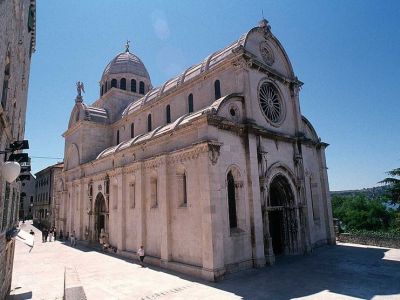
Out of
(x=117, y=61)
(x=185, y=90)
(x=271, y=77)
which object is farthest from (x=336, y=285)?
(x=117, y=61)

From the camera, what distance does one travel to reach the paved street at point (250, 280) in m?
11.5

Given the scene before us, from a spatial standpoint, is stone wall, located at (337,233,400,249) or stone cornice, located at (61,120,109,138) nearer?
stone wall, located at (337,233,400,249)

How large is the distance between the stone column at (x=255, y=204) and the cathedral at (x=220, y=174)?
0.18ft

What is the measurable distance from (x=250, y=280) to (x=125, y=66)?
28.5 m

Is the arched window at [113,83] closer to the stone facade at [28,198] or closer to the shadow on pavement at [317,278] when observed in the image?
the shadow on pavement at [317,278]

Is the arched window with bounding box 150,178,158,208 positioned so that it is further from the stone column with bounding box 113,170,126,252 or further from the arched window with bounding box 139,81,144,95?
the arched window with bounding box 139,81,144,95

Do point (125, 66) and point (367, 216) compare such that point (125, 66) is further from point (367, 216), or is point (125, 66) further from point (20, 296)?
point (367, 216)

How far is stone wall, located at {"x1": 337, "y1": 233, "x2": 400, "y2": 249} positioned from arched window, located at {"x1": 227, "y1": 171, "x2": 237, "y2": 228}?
494 inches

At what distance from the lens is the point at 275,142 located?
1872 cm

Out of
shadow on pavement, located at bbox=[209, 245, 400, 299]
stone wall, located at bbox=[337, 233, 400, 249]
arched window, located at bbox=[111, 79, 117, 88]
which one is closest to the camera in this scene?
shadow on pavement, located at bbox=[209, 245, 400, 299]

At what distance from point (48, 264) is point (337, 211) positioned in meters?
58.2

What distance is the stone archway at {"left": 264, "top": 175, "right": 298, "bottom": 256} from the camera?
18.8m

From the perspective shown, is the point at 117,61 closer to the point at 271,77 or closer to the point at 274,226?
the point at 271,77

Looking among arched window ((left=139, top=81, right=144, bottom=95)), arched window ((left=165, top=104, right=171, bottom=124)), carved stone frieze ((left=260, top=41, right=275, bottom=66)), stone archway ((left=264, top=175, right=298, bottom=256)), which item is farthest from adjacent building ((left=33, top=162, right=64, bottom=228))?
carved stone frieze ((left=260, top=41, right=275, bottom=66))
